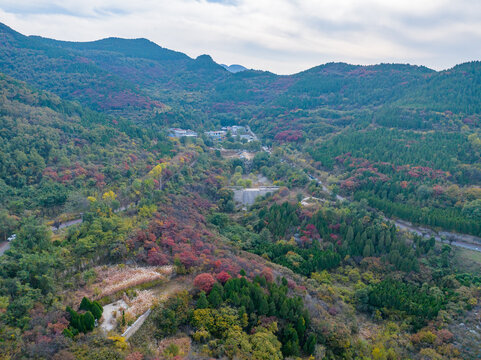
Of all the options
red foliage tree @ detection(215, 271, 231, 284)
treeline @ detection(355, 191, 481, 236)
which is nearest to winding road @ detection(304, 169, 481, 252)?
treeline @ detection(355, 191, 481, 236)

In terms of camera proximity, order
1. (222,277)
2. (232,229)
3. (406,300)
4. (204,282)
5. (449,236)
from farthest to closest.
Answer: (232,229), (449,236), (406,300), (222,277), (204,282)

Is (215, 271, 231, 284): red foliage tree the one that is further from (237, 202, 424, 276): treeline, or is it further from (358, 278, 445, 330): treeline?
(358, 278, 445, 330): treeline

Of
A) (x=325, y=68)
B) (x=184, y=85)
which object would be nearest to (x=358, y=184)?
(x=325, y=68)

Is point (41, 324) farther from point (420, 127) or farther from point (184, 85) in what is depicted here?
point (184, 85)

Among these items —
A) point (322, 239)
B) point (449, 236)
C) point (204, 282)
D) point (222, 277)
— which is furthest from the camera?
point (449, 236)

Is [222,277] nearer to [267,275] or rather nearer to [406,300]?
[267,275]

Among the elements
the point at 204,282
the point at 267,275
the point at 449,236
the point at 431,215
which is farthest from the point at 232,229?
the point at 449,236
